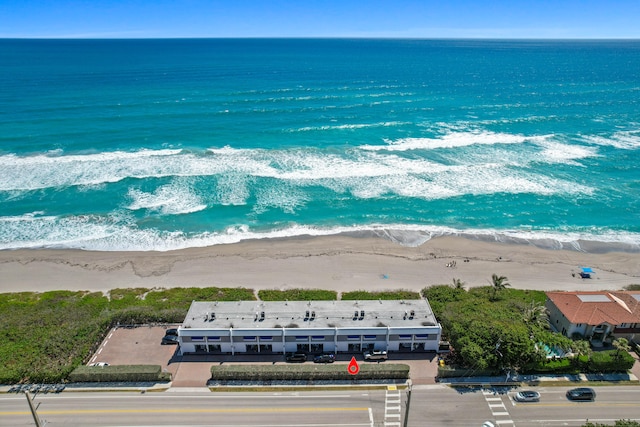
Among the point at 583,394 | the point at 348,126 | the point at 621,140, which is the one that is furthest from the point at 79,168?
the point at 621,140

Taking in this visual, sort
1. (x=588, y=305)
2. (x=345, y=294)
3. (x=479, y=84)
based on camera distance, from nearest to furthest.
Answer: (x=588, y=305) < (x=345, y=294) < (x=479, y=84)

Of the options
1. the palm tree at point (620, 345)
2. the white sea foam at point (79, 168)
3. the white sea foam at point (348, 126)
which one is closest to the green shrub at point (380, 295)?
the palm tree at point (620, 345)

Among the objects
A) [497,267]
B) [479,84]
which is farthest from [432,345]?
[479,84]

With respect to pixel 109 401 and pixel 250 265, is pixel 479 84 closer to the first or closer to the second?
pixel 250 265

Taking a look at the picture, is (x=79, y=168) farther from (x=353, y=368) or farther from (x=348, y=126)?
(x=353, y=368)

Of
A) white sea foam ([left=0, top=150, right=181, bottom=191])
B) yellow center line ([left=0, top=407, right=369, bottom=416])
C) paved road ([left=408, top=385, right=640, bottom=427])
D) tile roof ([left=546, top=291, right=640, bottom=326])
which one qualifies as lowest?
paved road ([left=408, top=385, right=640, bottom=427])

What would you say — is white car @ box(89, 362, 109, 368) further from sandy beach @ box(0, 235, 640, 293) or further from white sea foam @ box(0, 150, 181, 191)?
white sea foam @ box(0, 150, 181, 191)

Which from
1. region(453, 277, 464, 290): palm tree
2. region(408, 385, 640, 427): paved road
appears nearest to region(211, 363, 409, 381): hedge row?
region(408, 385, 640, 427): paved road
